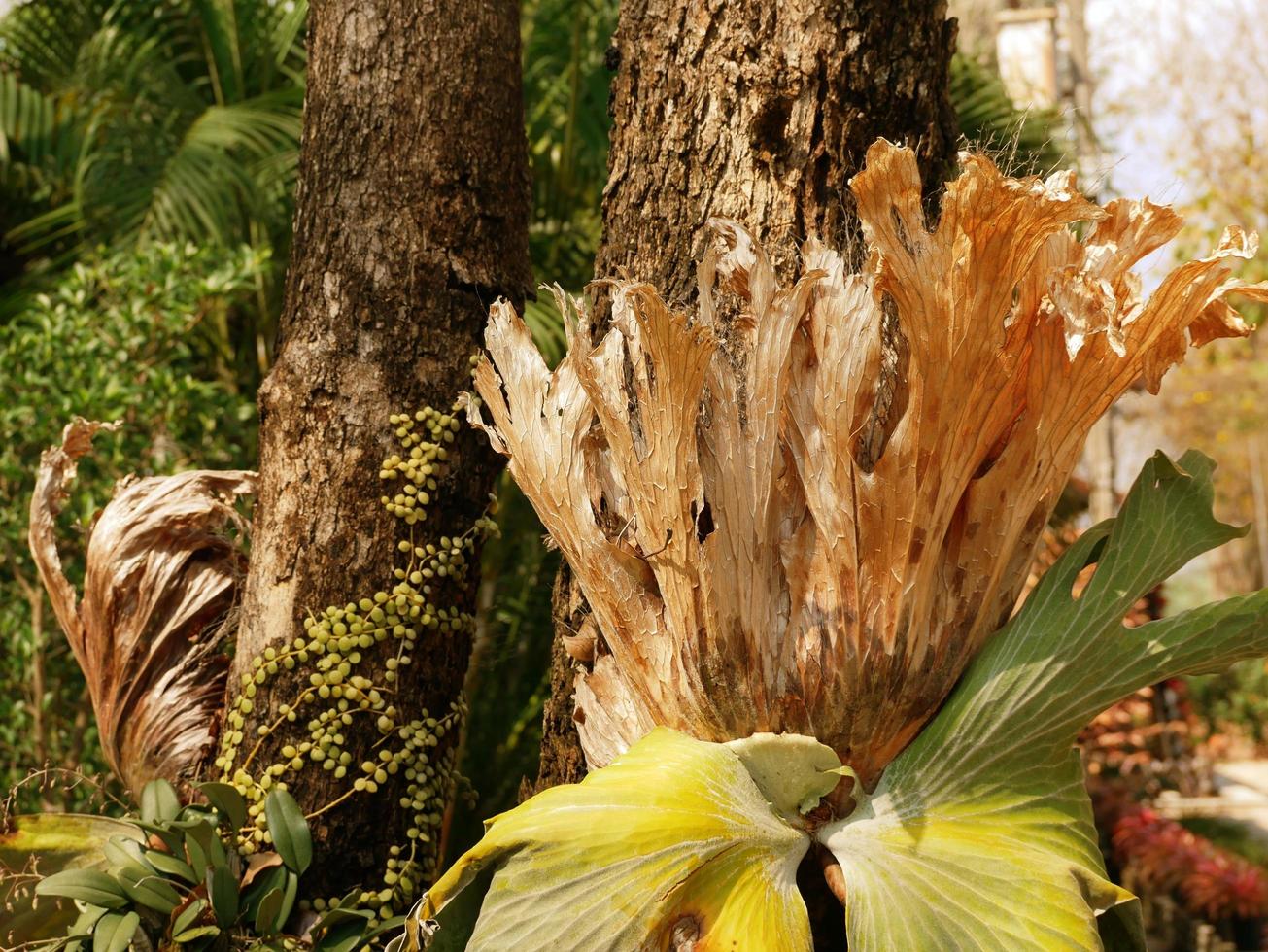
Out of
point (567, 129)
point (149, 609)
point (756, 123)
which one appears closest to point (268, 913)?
point (149, 609)

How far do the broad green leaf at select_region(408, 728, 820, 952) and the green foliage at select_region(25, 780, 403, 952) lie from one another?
0.41 m

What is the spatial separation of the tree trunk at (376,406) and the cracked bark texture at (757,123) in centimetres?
23

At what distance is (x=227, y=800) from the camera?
5.12 ft

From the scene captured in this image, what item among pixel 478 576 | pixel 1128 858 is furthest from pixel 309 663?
pixel 1128 858

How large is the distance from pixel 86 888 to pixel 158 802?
0.48ft

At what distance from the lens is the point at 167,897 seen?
4.92ft

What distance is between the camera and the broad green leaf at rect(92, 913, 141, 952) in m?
1.43

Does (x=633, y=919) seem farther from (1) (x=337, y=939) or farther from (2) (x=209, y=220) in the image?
(2) (x=209, y=220)

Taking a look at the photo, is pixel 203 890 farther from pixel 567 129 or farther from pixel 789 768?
pixel 567 129

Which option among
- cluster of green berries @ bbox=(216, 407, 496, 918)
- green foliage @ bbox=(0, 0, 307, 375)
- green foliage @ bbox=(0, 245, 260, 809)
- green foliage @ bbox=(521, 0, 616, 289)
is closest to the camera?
cluster of green berries @ bbox=(216, 407, 496, 918)

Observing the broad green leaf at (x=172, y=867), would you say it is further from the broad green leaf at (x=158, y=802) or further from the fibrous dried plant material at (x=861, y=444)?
the fibrous dried plant material at (x=861, y=444)

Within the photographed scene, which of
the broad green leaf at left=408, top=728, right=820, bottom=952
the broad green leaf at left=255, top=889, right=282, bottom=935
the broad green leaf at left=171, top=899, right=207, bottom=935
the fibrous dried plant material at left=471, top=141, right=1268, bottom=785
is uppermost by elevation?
the fibrous dried plant material at left=471, top=141, right=1268, bottom=785

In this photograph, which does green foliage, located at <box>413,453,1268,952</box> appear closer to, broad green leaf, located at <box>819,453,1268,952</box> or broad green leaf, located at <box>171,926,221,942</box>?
broad green leaf, located at <box>819,453,1268,952</box>

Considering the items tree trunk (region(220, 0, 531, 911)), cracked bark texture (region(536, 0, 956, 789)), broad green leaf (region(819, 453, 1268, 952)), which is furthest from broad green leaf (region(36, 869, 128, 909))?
broad green leaf (region(819, 453, 1268, 952))
